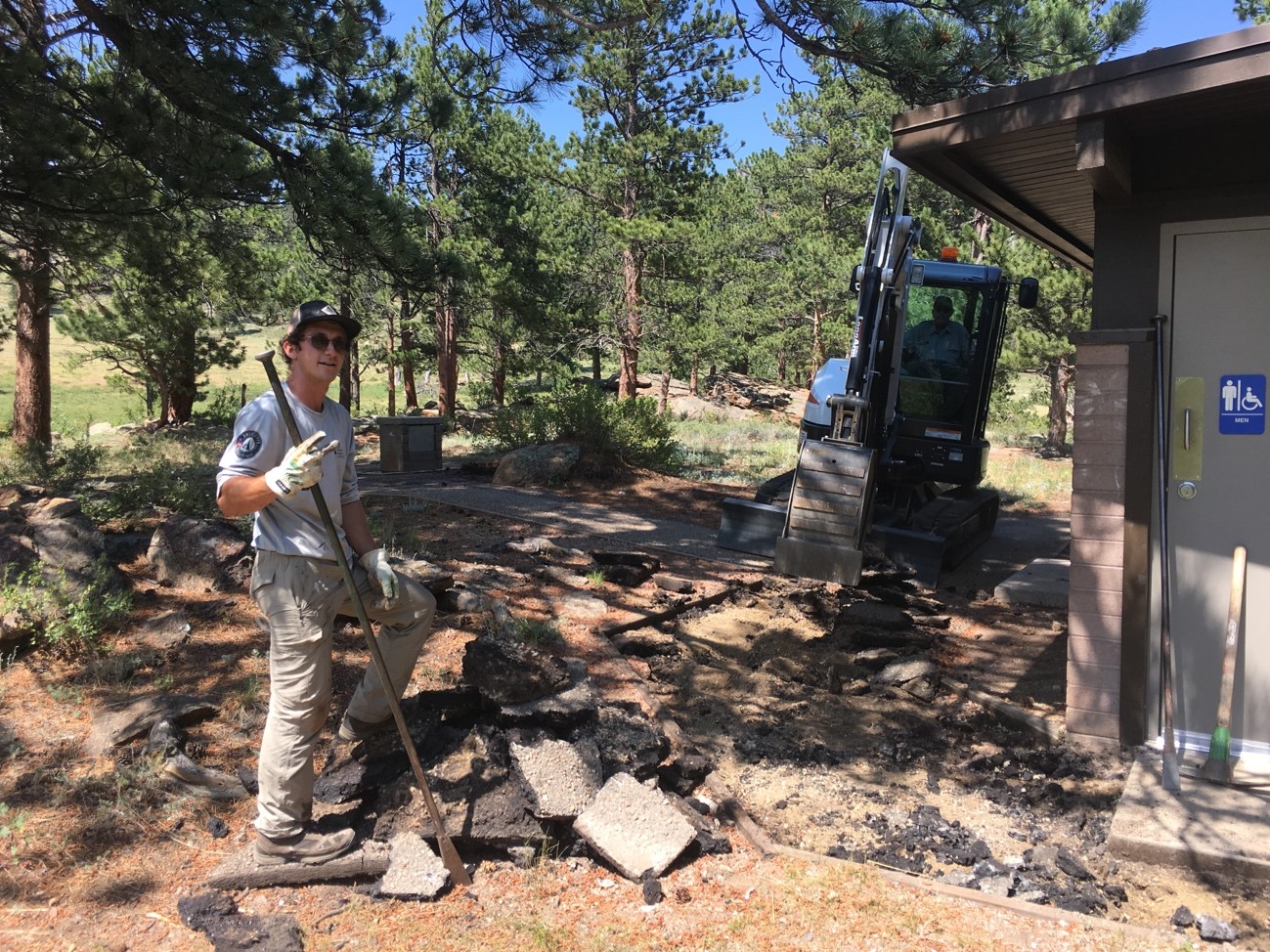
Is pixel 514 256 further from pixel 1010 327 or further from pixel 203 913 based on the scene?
pixel 203 913

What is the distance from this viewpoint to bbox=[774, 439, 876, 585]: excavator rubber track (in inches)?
320

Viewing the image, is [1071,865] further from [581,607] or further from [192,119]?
[192,119]

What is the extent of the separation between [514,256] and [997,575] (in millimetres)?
16683

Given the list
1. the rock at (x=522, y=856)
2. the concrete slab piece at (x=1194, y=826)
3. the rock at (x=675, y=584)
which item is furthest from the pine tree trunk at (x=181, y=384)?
the concrete slab piece at (x=1194, y=826)

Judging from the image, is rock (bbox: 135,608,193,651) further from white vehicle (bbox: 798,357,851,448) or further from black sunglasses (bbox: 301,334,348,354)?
white vehicle (bbox: 798,357,851,448)

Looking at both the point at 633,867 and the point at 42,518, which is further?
the point at 42,518

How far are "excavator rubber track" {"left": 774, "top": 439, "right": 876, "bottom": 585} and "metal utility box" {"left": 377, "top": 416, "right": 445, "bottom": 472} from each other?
8073mm

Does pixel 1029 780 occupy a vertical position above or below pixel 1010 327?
below

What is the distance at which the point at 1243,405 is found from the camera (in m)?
4.59

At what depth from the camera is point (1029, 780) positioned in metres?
4.86

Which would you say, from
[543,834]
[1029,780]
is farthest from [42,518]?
[1029,780]

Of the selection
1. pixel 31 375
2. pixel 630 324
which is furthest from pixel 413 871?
pixel 630 324

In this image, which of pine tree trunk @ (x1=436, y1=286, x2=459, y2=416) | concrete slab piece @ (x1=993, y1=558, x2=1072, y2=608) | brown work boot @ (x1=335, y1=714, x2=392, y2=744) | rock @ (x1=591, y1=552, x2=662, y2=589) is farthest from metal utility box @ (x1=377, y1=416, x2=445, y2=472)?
brown work boot @ (x1=335, y1=714, x2=392, y2=744)

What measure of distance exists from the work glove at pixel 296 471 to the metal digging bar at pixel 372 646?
0.14 m
